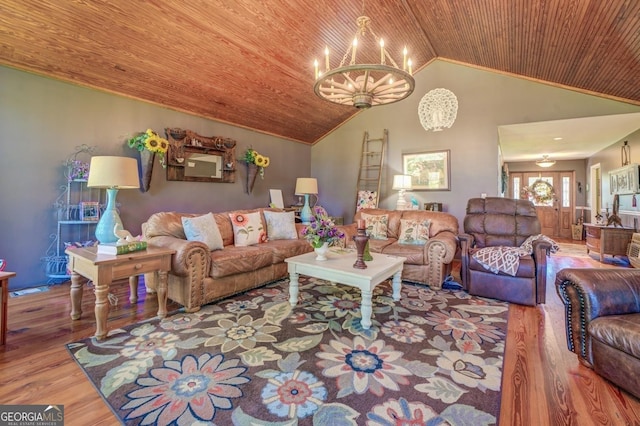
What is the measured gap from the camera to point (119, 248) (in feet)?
7.75

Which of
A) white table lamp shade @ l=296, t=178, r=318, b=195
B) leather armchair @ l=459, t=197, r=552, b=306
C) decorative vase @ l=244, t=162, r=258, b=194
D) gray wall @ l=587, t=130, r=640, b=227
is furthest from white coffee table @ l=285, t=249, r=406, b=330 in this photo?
gray wall @ l=587, t=130, r=640, b=227

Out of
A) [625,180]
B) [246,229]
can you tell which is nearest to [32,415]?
[246,229]

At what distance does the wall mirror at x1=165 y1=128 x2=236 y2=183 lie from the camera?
14.5 feet

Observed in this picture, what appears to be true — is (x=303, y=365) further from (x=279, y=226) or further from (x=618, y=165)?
(x=618, y=165)

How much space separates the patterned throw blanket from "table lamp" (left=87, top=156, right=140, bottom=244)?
11.8 ft

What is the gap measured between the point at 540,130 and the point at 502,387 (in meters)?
5.20

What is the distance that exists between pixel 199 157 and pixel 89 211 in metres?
1.74

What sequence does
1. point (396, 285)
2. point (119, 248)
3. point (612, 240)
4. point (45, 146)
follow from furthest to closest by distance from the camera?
point (612, 240) < point (45, 146) < point (396, 285) < point (119, 248)

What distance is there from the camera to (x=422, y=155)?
222 inches

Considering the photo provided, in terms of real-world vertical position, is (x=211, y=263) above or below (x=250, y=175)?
below

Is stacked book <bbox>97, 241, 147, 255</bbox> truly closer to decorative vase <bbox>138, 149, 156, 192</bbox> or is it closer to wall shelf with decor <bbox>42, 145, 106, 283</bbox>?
wall shelf with decor <bbox>42, 145, 106, 283</bbox>

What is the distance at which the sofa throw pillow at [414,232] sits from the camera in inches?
157

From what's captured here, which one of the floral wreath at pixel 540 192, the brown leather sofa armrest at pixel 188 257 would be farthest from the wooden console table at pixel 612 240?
the brown leather sofa armrest at pixel 188 257

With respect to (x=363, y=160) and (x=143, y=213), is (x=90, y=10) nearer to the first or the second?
(x=143, y=213)
